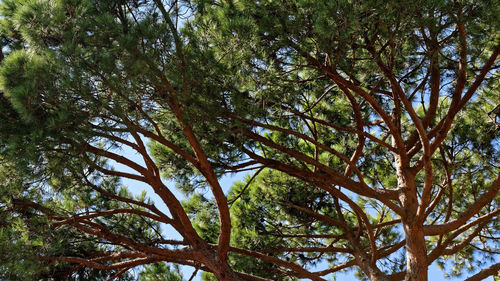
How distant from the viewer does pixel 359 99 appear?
502 centimetres

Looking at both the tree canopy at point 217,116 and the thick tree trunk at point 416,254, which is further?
the thick tree trunk at point 416,254

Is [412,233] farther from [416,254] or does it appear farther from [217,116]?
[217,116]

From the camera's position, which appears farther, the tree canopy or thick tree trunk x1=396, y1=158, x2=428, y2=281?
thick tree trunk x1=396, y1=158, x2=428, y2=281

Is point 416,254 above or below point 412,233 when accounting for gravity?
below

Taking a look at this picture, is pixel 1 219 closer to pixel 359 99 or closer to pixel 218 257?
pixel 218 257

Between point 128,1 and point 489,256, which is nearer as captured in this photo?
point 128,1

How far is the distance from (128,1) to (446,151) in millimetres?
3471

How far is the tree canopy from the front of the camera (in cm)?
315

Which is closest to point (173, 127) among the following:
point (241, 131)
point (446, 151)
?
point (241, 131)

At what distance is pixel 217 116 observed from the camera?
12.4ft

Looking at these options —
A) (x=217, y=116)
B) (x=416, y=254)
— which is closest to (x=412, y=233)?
(x=416, y=254)

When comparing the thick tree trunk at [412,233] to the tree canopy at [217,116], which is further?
the thick tree trunk at [412,233]

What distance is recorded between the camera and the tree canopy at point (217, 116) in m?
3.15

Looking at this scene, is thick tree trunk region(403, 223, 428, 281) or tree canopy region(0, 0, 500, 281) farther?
thick tree trunk region(403, 223, 428, 281)
